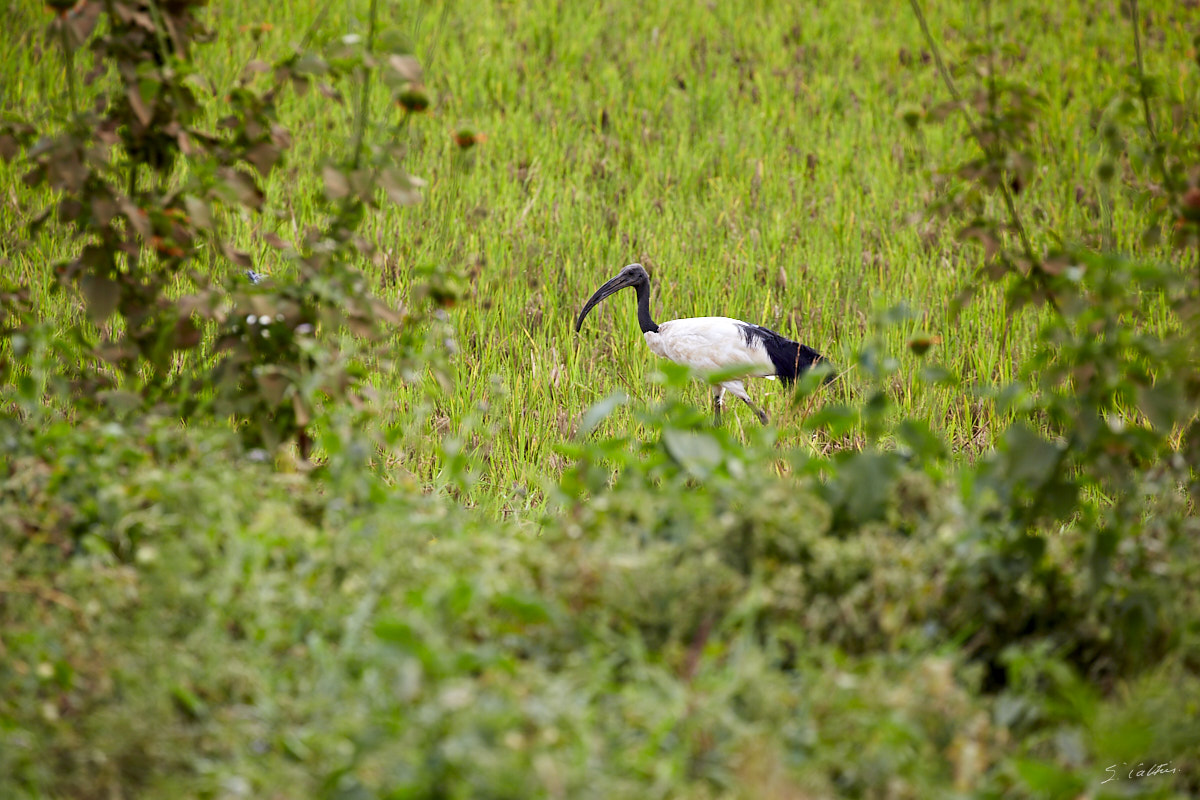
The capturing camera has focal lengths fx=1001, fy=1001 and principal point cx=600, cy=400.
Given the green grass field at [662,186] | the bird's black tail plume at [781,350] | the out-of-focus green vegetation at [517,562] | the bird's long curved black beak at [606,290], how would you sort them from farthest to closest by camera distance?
the bird's long curved black beak at [606,290], the bird's black tail plume at [781,350], the green grass field at [662,186], the out-of-focus green vegetation at [517,562]

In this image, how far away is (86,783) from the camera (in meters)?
1.59

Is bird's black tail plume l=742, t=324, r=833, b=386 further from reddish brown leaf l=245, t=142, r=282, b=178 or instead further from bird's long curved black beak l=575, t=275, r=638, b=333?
reddish brown leaf l=245, t=142, r=282, b=178

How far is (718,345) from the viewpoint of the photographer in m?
4.84

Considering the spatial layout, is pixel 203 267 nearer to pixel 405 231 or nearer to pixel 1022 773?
pixel 405 231

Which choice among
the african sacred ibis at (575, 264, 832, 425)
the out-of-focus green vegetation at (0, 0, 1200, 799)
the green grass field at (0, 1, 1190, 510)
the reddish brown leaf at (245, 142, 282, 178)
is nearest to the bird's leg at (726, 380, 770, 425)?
the african sacred ibis at (575, 264, 832, 425)

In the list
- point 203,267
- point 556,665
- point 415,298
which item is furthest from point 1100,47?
point 556,665

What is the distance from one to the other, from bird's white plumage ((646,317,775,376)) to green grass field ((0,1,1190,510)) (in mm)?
160

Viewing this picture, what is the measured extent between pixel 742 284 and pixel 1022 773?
13.9ft

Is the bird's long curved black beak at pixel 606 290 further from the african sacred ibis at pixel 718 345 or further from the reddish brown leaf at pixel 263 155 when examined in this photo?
the reddish brown leaf at pixel 263 155

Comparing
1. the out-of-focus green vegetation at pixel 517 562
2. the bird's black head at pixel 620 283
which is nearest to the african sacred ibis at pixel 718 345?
the bird's black head at pixel 620 283

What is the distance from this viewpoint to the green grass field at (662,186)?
4547 mm

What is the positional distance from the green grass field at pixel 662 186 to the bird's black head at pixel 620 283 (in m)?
0.17

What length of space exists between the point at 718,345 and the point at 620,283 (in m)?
0.61

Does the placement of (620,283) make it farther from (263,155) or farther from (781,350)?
(263,155)
